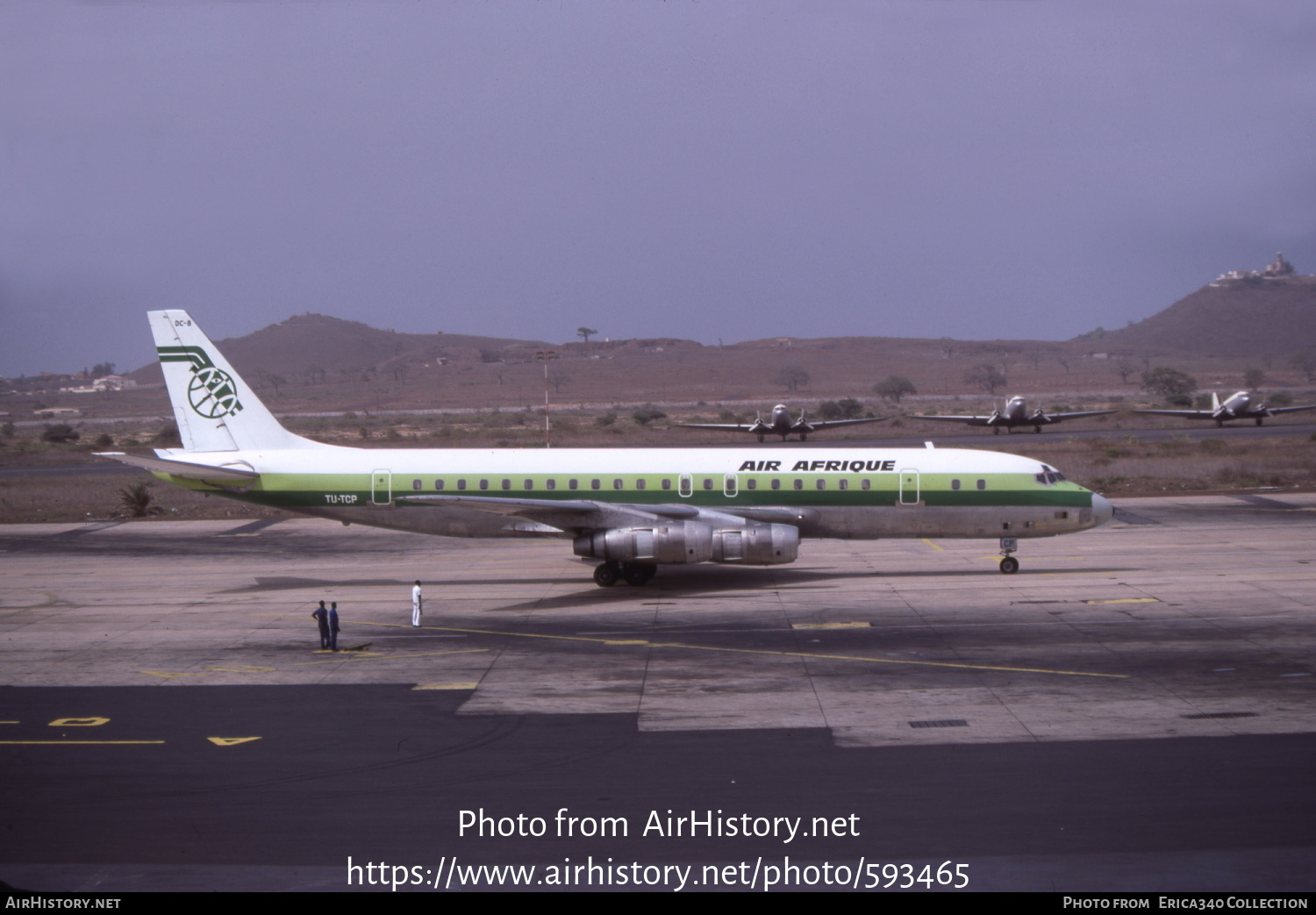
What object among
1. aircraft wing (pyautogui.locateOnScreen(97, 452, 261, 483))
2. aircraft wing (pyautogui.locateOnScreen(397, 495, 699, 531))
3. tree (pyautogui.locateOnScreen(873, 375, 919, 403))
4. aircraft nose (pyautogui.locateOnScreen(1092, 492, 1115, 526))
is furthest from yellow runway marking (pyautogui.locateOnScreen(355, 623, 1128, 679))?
tree (pyautogui.locateOnScreen(873, 375, 919, 403))

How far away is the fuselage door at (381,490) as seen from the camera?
32.3m

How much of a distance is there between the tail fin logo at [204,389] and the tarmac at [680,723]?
554 centimetres

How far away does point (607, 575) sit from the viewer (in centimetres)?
3156

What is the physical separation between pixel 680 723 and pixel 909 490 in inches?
631

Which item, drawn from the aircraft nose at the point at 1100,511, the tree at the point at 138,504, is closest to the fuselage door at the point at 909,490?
the aircraft nose at the point at 1100,511

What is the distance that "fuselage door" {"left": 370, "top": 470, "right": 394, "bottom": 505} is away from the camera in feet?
106

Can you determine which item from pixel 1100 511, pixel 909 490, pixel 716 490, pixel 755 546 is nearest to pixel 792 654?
pixel 755 546

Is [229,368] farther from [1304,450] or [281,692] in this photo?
[1304,450]

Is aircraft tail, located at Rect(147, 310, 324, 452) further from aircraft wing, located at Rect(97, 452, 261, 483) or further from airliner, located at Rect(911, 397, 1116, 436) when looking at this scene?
airliner, located at Rect(911, 397, 1116, 436)

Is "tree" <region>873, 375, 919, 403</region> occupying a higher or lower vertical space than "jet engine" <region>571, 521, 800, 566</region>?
higher

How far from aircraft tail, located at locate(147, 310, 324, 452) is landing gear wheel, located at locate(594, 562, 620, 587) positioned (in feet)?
33.0

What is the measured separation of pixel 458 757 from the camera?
1653cm

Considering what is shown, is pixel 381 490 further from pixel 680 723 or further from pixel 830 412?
pixel 830 412
